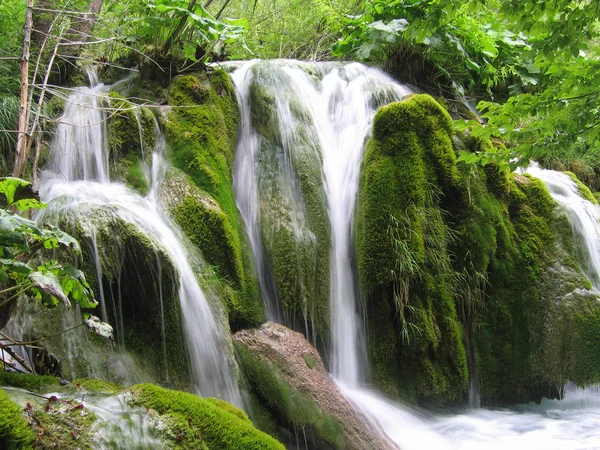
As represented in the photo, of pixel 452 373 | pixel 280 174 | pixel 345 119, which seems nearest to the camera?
pixel 452 373

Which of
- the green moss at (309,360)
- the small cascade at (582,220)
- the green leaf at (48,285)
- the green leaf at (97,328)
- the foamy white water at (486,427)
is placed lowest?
the foamy white water at (486,427)

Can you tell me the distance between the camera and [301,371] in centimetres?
377

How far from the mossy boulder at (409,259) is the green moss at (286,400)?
1214mm

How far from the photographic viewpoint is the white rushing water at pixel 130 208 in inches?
140

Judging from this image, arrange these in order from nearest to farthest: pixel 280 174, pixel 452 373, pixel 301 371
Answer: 1. pixel 301 371
2. pixel 452 373
3. pixel 280 174

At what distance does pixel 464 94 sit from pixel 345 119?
2394mm

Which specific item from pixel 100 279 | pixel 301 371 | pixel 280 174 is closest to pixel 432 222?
pixel 280 174

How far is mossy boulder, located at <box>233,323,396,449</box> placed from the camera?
354 centimetres

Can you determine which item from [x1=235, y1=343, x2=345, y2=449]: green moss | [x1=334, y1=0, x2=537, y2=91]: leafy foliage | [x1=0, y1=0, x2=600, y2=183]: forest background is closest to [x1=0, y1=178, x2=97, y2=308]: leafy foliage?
[x1=0, y1=0, x2=600, y2=183]: forest background

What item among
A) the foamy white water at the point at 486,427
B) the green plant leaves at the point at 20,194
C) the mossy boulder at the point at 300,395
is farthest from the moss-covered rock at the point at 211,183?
the green plant leaves at the point at 20,194

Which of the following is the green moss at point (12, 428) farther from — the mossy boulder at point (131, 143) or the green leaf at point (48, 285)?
the mossy boulder at point (131, 143)

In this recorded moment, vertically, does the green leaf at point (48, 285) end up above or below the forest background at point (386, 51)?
Result: below

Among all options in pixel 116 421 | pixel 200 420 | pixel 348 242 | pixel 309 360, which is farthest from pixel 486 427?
pixel 116 421

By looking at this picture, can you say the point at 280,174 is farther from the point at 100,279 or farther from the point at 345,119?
the point at 100,279
